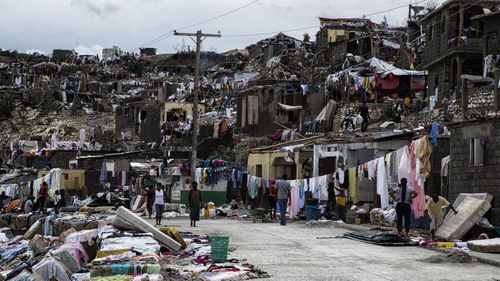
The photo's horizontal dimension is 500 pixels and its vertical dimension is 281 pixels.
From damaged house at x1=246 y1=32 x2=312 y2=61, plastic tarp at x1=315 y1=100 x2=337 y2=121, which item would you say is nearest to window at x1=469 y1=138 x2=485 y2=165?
plastic tarp at x1=315 y1=100 x2=337 y2=121

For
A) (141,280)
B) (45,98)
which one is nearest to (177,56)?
(45,98)

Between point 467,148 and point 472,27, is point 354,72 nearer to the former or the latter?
point 472,27

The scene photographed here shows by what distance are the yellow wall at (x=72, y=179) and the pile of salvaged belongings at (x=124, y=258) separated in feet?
69.6

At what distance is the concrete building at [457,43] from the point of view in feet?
115

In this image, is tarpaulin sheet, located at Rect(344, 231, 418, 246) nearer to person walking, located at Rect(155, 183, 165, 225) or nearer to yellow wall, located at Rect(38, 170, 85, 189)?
person walking, located at Rect(155, 183, 165, 225)

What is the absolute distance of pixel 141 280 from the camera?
402 inches

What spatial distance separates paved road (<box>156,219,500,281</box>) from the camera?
1125 centimetres

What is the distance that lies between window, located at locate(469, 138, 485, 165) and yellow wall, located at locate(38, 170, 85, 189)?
28.3 meters

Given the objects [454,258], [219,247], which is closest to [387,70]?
[454,258]

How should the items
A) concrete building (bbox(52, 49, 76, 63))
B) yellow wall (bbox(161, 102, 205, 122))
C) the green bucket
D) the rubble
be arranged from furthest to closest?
concrete building (bbox(52, 49, 76, 63)) → yellow wall (bbox(161, 102, 205, 122)) → the rubble → the green bucket

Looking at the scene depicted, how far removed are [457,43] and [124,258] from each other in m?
27.2

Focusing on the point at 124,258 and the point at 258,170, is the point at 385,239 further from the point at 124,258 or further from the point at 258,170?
the point at 258,170

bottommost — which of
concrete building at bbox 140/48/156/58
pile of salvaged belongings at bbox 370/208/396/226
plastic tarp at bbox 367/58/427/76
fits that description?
pile of salvaged belongings at bbox 370/208/396/226

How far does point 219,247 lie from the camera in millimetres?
12562
